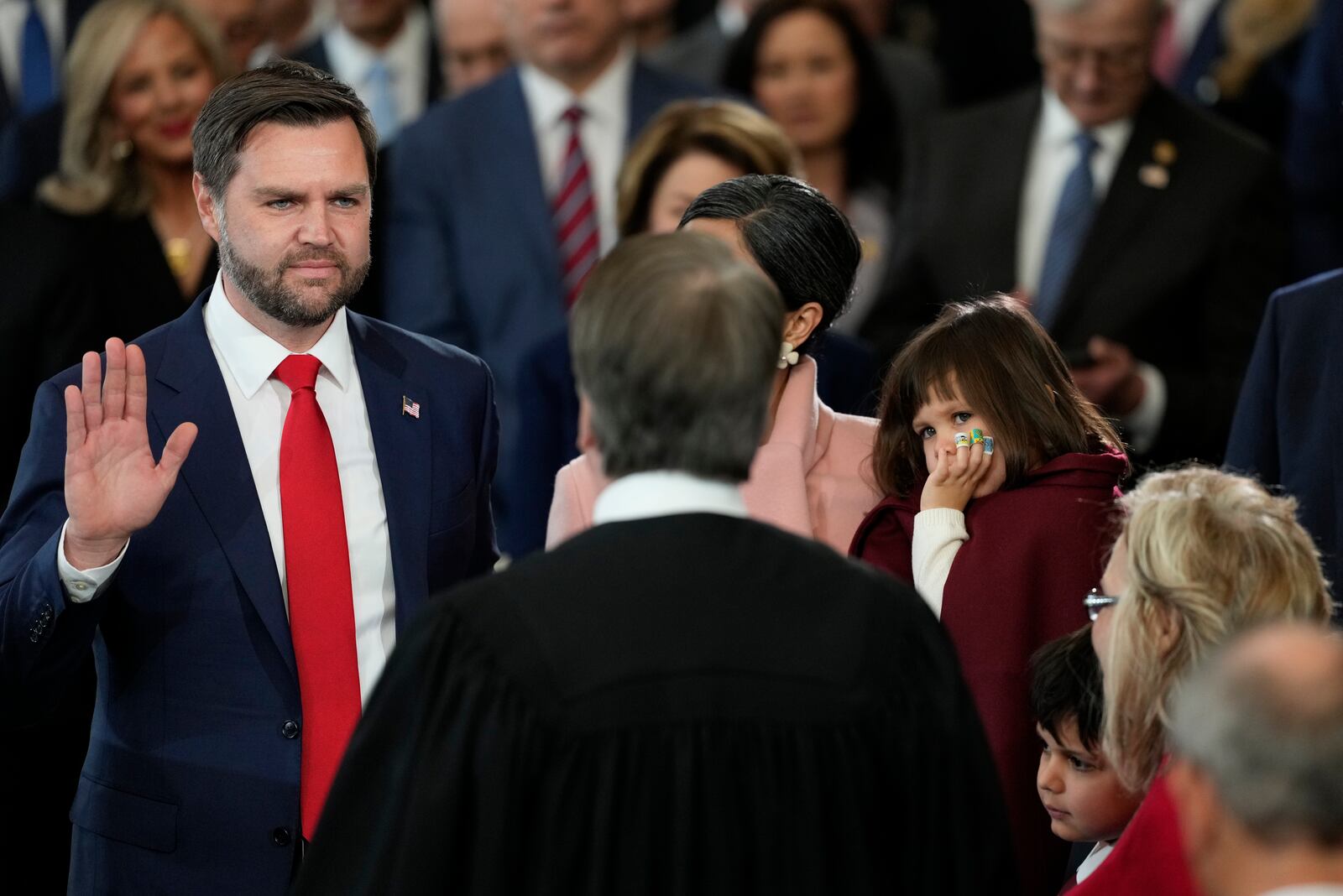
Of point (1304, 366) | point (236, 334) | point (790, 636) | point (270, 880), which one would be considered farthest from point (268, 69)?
point (1304, 366)

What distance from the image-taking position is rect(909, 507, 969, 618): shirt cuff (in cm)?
302

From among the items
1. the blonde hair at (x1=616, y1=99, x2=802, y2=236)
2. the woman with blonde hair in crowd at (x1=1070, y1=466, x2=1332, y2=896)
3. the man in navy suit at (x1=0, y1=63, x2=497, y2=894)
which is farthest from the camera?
the blonde hair at (x1=616, y1=99, x2=802, y2=236)

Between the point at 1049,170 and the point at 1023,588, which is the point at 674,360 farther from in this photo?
the point at 1049,170

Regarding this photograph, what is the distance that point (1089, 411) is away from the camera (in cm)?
318

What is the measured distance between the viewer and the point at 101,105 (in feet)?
16.0

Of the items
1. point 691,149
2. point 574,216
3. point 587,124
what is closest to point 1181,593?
point 691,149

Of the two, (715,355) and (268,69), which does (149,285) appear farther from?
(715,355)

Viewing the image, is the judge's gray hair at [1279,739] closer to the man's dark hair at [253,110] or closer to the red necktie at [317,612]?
the red necktie at [317,612]

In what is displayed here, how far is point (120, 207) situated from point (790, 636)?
316 centimetres

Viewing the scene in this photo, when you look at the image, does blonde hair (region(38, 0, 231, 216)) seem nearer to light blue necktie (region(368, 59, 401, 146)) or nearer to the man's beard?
light blue necktie (region(368, 59, 401, 146))

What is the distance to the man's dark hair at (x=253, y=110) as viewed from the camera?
304 centimetres

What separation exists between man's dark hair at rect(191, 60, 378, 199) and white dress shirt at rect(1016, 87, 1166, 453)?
2578 millimetres

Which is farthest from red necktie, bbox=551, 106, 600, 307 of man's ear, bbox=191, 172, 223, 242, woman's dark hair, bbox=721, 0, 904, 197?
man's ear, bbox=191, 172, 223, 242

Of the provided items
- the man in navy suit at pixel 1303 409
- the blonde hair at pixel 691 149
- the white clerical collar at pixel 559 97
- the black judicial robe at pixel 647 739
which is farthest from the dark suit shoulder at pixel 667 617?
the white clerical collar at pixel 559 97
